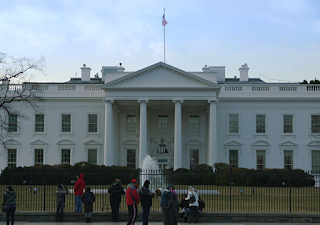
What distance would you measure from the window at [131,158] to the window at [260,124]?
506 inches

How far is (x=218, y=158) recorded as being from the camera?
1869 inches

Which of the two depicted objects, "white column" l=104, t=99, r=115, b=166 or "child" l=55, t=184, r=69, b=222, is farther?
"white column" l=104, t=99, r=115, b=166

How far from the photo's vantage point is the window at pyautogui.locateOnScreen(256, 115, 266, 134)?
155 feet

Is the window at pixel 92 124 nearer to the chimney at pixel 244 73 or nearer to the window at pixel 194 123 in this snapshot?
the window at pixel 194 123

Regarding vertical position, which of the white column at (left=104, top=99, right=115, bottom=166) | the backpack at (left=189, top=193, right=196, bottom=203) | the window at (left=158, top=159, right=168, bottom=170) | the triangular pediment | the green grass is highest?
the triangular pediment

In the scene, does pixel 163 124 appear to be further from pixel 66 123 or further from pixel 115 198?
pixel 115 198

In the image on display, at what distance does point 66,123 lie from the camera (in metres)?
47.6

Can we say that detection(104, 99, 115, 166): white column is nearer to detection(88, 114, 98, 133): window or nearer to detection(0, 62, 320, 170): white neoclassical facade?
detection(0, 62, 320, 170): white neoclassical facade

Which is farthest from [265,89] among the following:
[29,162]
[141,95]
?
→ [29,162]

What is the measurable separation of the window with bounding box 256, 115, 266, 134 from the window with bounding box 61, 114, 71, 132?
19203mm

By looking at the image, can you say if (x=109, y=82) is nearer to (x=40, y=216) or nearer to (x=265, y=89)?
(x=265, y=89)

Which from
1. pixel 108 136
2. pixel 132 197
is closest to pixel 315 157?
pixel 108 136

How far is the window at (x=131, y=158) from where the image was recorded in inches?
1877

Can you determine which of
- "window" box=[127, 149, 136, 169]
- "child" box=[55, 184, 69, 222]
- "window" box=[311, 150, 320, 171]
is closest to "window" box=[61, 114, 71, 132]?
"window" box=[127, 149, 136, 169]
